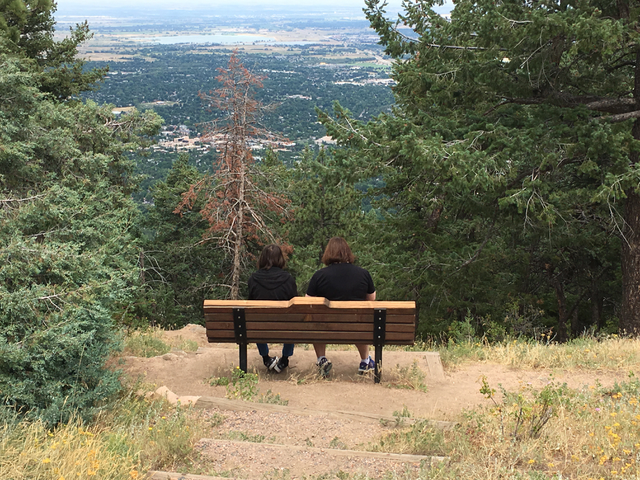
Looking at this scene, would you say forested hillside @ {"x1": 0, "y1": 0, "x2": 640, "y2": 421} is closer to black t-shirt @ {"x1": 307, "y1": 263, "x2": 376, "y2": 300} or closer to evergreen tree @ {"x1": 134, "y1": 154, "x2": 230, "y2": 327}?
black t-shirt @ {"x1": 307, "y1": 263, "x2": 376, "y2": 300}

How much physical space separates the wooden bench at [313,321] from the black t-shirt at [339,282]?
299 millimetres

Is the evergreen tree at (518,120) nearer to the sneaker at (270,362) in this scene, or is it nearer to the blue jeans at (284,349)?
the blue jeans at (284,349)

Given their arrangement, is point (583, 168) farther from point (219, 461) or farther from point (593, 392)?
point (219, 461)

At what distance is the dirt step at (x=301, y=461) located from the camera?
3.46m

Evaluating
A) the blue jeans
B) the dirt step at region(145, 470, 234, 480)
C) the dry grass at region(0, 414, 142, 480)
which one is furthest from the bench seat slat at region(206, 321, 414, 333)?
the dirt step at region(145, 470, 234, 480)

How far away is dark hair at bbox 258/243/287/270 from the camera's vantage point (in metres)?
5.82

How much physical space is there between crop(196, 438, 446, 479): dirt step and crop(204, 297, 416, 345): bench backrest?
168cm

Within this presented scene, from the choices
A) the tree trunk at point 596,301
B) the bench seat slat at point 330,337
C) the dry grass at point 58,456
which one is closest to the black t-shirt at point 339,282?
the bench seat slat at point 330,337

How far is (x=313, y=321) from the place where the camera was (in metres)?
5.44

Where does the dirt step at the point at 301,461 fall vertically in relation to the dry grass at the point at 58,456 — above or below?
below

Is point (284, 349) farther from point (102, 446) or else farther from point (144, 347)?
point (102, 446)

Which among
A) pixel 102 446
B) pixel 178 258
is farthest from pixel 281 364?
pixel 178 258

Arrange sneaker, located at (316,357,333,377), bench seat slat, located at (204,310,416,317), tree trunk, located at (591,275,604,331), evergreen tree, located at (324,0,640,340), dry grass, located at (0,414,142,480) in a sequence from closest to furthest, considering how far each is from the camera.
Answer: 1. dry grass, located at (0,414,142,480)
2. bench seat slat, located at (204,310,416,317)
3. sneaker, located at (316,357,333,377)
4. evergreen tree, located at (324,0,640,340)
5. tree trunk, located at (591,275,604,331)

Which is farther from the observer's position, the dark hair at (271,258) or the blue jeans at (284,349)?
the blue jeans at (284,349)
